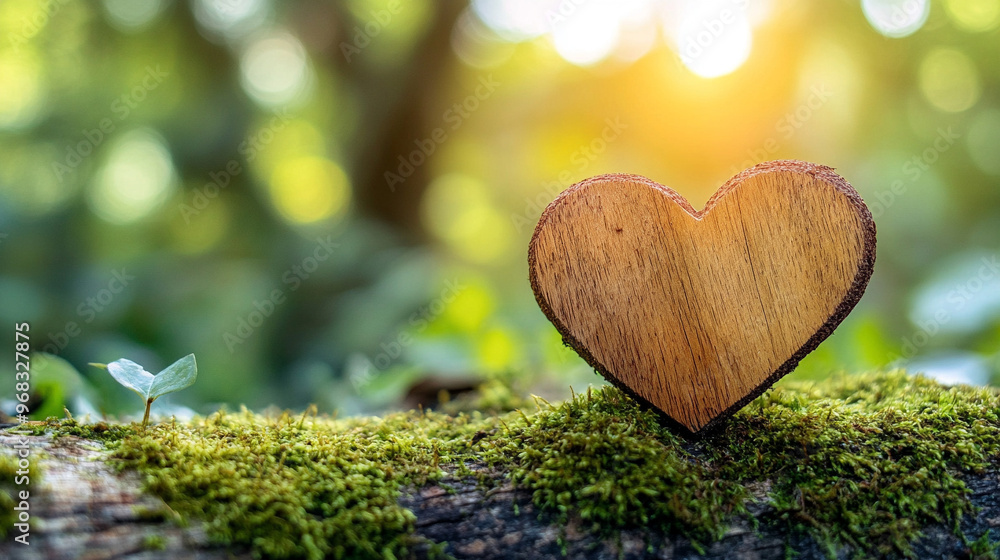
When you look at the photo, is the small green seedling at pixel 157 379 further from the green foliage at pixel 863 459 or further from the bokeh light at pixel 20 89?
the bokeh light at pixel 20 89

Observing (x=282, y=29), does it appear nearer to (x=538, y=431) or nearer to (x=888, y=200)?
(x=538, y=431)

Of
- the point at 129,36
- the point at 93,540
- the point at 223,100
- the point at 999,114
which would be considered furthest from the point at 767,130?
the point at 93,540

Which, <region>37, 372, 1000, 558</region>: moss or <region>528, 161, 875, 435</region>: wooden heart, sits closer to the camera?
<region>37, 372, 1000, 558</region>: moss

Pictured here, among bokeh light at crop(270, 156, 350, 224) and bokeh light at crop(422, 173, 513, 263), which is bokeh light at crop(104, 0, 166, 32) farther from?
bokeh light at crop(422, 173, 513, 263)

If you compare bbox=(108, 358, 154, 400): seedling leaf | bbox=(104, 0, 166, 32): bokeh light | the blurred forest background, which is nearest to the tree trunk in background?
the blurred forest background

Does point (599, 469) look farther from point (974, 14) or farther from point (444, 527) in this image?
point (974, 14)

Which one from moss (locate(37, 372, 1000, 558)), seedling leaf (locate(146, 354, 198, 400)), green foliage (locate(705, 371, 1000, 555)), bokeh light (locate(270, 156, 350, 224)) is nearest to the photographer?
moss (locate(37, 372, 1000, 558))
